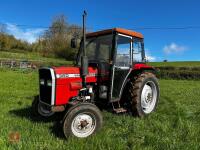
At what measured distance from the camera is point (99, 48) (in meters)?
7.11

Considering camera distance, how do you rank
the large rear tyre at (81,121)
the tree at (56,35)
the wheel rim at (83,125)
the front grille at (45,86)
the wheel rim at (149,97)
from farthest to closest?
1. the tree at (56,35)
2. the wheel rim at (149,97)
3. the front grille at (45,86)
4. the wheel rim at (83,125)
5. the large rear tyre at (81,121)

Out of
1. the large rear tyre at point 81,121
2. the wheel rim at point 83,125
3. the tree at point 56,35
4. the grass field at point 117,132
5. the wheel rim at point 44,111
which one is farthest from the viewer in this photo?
the tree at point 56,35

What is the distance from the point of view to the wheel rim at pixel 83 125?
547 centimetres

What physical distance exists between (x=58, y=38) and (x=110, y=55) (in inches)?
1719

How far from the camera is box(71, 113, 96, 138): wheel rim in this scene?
5473 millimetres

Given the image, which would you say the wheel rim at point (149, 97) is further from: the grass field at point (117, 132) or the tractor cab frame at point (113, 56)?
the tractor cab frame at point (113, 56)

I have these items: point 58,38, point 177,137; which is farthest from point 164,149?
point 58,38

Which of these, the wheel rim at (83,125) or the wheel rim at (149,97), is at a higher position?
the wheel rim at (149,97)

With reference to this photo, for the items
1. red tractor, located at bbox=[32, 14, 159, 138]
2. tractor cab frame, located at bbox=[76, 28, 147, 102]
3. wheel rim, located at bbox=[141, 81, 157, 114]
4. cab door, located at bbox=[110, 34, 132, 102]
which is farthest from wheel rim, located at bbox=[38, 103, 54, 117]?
wheel rim, located at bbox=[141, 81, 157, 114]

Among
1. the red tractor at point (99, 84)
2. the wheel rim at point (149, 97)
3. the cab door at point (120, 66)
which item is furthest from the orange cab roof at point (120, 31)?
the wheel rim at point (149, 97)

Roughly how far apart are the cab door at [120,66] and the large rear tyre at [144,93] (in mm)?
307

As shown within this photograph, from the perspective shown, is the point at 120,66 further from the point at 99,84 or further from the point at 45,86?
the point at 45,86

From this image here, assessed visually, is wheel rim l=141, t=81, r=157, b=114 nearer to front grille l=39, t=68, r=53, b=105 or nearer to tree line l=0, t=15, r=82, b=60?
front grille l=39, t=68, r=53, b=105

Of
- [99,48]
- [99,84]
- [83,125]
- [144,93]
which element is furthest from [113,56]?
[83,125]
